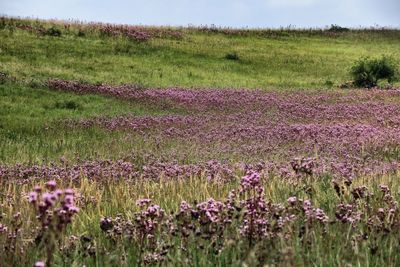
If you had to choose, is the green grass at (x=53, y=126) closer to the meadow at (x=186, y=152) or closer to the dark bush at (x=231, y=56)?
the meadow at (x=186, y=152)

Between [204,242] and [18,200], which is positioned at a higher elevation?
[204,242]

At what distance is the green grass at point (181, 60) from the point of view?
107ft

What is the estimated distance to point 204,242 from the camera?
4.22 metres

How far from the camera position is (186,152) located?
1330 cm

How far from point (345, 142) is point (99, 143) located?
6.73m

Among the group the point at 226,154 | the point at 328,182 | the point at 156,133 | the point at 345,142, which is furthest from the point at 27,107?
the point at 328,182

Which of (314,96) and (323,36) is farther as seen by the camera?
(323,36)

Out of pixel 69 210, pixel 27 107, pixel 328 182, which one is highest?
pixel 69 210

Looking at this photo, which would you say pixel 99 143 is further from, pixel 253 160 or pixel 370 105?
pixel 370 105

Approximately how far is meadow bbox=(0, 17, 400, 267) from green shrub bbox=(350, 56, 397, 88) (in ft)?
5.30

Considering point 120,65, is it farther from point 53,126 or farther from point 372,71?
point 53,126

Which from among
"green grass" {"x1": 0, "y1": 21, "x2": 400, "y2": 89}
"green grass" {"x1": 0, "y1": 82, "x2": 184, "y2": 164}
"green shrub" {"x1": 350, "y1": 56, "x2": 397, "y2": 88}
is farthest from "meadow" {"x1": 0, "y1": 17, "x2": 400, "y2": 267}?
"green shrub" {"x1": 350, "y1": 56, "x2": 397, "y2": 88}

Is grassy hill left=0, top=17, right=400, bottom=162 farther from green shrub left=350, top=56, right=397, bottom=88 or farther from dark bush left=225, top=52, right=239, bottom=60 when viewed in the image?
green shrub left=350, top=56, right=397, bottom=88

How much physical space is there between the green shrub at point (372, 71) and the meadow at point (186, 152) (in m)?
1.62
